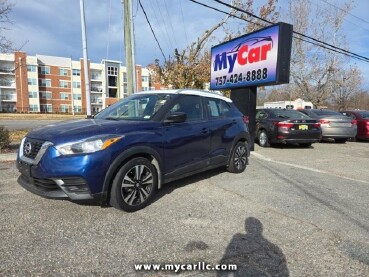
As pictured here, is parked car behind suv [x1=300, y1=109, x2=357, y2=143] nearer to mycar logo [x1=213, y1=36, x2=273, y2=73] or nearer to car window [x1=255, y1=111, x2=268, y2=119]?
car window [x1=255, y1=111, x2=268, y2=119]

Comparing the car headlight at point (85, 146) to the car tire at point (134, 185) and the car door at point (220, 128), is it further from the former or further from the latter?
the car door at point (220, 128)

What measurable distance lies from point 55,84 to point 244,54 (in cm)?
7316

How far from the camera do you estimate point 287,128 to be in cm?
1045

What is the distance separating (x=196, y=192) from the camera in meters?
5.20

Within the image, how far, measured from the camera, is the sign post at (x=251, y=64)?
855 cm

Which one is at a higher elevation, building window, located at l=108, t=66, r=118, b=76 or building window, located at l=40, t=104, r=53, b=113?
building window, located at l=108, t=66, r=118, b=76

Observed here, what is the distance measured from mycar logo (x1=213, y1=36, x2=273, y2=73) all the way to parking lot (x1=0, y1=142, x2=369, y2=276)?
4687 millimetres

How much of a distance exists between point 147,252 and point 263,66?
7288mm

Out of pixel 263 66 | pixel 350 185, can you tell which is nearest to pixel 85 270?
pixel 350 185

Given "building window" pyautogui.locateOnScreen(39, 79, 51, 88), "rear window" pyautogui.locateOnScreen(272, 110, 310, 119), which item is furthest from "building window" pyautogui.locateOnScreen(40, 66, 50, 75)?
"rear window" pyautogui.locateOnScreen(272, 110, 310, 119)

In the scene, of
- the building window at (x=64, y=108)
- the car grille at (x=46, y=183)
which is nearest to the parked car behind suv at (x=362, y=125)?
the car grille at (x=46, y=183)

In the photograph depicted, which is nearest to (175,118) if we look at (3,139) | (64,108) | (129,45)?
(3,139)

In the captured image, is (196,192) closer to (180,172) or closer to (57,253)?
(180,172)

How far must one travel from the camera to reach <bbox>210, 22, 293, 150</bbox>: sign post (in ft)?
28.0
